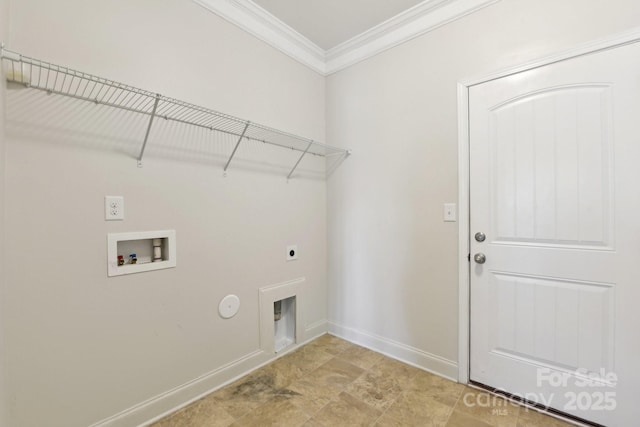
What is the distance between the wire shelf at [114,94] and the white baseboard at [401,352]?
5.65 feet

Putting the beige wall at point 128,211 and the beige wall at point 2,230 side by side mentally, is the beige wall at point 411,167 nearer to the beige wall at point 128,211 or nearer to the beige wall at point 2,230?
the beige wall at point 128,211

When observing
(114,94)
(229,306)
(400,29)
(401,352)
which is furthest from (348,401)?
(400,29)

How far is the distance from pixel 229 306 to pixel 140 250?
65 centimetres

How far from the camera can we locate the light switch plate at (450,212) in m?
1.82

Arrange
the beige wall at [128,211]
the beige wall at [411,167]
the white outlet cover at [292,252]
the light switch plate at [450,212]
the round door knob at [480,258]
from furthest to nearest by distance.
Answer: the white outlet cover at [292,252], the light switch plate at [450,212], the round door knob at [480,258], the beige wall at [411,167], the beige wall at [128,211]

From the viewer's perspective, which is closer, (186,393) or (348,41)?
(186,393)

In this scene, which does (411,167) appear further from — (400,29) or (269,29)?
(269,29)

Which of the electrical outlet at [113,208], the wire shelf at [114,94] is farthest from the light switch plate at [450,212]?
the electrical outlet at [113,208]

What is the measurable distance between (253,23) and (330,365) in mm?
2554

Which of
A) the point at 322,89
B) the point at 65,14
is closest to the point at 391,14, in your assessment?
the point at 322,89

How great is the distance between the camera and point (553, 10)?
4.85ft

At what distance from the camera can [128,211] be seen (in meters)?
1.41

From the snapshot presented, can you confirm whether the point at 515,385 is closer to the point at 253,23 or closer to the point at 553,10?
the point at 553,10

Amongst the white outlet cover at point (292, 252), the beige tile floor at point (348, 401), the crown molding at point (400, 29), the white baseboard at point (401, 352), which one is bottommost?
the beige tile floor at point (348, 401)
